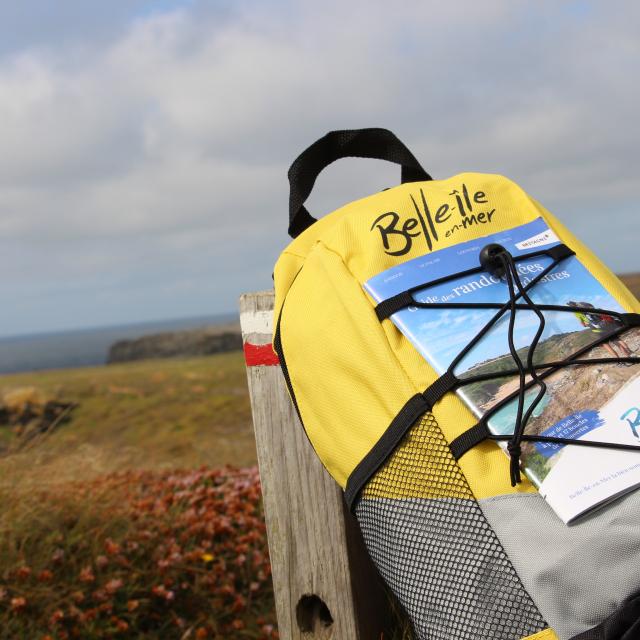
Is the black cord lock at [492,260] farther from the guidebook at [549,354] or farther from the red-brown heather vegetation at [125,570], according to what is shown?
the red-brown heather vegetation at [125,570]

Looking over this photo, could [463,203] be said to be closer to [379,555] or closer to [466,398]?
[466,398]

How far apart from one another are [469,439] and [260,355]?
797 millimetres

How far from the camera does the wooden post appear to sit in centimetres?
209

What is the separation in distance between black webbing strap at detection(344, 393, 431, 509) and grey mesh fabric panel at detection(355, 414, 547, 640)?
0.05 feet

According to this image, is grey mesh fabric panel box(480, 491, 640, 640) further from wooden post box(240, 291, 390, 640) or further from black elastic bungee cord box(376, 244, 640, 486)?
wooden post box(240, 291, 390, 640)

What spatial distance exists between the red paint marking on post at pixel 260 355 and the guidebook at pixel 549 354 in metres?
0.49

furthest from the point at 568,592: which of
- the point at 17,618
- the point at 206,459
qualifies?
the point at 206,459

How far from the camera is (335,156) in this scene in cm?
223

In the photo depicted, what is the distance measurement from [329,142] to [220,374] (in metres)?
9.77

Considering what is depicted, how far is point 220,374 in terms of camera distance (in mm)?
11719

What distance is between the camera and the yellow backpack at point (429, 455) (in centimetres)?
132

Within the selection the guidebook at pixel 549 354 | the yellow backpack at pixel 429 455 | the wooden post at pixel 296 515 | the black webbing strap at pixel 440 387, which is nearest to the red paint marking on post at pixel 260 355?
the wooden post at pixel 296 515

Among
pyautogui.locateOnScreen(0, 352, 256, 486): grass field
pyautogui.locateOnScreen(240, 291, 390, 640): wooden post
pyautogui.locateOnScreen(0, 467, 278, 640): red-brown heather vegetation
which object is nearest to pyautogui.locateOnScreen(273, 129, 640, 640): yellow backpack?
pyautogui.locateOnScreen(240, 291, 390, 640): wooden post

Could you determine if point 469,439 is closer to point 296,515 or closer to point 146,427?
point 296,515
